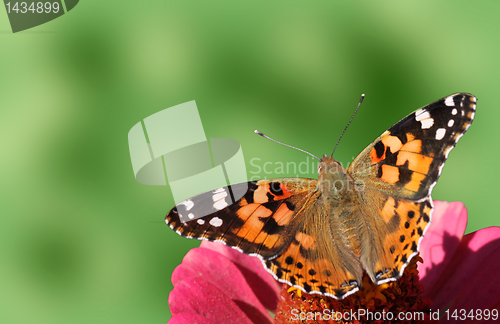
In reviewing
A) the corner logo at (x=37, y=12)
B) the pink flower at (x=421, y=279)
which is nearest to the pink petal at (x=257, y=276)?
the pink flower at (x=421, y=279)

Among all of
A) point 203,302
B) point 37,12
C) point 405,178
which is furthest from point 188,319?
point 37,12

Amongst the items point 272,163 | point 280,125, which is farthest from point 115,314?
point 280,125

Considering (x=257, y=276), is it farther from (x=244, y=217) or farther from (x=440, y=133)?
(x=440, y=133)

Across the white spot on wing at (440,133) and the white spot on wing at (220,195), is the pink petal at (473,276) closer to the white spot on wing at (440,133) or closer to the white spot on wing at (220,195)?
the white spot on wing at (440,133)

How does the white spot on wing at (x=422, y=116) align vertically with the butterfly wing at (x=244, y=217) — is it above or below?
above

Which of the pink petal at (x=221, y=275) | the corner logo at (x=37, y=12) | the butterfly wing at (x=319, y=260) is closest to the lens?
the butterfly wing at (x=319, y=260)

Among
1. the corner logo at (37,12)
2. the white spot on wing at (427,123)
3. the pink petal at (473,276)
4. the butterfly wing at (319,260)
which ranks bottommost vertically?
the pink petal at (473,276)

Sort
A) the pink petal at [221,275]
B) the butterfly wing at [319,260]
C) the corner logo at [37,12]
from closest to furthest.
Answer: the butterfly wing at [319,260], the pink petal at [221,275], the corner logo at [37,12]
